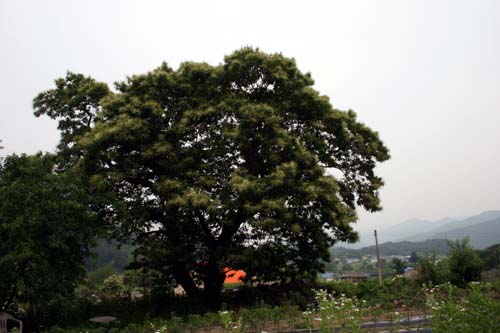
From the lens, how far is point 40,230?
55.7 feet

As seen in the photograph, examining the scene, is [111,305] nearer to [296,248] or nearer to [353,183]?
[296,248]

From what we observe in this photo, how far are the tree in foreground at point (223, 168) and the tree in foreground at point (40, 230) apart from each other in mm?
2491

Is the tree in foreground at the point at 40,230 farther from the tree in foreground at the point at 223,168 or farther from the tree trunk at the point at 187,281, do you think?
the tree trunk at the point at 187,281

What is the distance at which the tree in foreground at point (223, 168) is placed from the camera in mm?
19859

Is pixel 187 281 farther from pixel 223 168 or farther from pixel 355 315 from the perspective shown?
pixel 355 315

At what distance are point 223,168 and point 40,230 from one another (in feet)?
25.4

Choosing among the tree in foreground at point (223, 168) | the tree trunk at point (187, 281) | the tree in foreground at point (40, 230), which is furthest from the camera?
the tree trunk at point (187, 281)

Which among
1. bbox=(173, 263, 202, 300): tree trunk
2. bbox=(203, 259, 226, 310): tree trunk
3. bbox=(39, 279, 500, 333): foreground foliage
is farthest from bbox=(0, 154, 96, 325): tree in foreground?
bbox=(203, 259, 226, 310): tree trunk

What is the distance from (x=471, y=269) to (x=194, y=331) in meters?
15.4

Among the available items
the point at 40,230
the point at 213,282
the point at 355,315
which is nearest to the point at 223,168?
the point at 213,282

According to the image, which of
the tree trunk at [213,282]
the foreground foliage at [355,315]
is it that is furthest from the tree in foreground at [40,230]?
the tree trunk at [213,282]

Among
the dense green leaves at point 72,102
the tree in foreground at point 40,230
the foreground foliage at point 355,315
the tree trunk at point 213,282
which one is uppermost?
the dense green leaves at point 72,102

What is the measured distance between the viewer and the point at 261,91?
74.9 feet

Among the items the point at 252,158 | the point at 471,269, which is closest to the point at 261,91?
the point at 252,158
